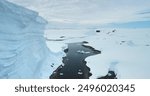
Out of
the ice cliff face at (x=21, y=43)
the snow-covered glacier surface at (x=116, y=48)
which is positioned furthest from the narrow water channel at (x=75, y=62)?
the ice cliff face at (x=21, y=43)

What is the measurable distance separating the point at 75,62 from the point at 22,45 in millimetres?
653

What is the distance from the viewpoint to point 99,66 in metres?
2.76

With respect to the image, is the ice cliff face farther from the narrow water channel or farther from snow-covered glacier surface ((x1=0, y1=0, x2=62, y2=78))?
the narrow water channel

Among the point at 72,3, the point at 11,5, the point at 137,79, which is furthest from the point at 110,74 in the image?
the point at 11,5

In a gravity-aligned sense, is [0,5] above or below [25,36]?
above

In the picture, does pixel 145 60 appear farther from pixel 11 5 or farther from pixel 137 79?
pixel 11 5

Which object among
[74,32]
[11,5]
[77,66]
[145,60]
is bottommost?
[77,66]

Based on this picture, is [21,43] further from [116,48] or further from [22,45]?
[116,48]

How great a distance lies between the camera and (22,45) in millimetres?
2598

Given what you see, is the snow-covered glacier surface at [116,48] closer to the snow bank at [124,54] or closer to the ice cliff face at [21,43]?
the snow bank at [124,54]

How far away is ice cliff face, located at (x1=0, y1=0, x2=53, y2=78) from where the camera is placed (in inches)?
93.1

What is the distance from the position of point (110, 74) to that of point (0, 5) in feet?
3.60

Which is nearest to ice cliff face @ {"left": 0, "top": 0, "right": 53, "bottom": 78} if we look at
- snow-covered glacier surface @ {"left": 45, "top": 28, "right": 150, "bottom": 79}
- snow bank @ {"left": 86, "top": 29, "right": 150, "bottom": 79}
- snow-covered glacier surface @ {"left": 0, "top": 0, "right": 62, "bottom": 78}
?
snow-covered glacier surface @ {"left": 0, "top": 0, "right": 62, "bottom": 78}

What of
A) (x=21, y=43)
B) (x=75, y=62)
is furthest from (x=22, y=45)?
(x=75, y=62)
